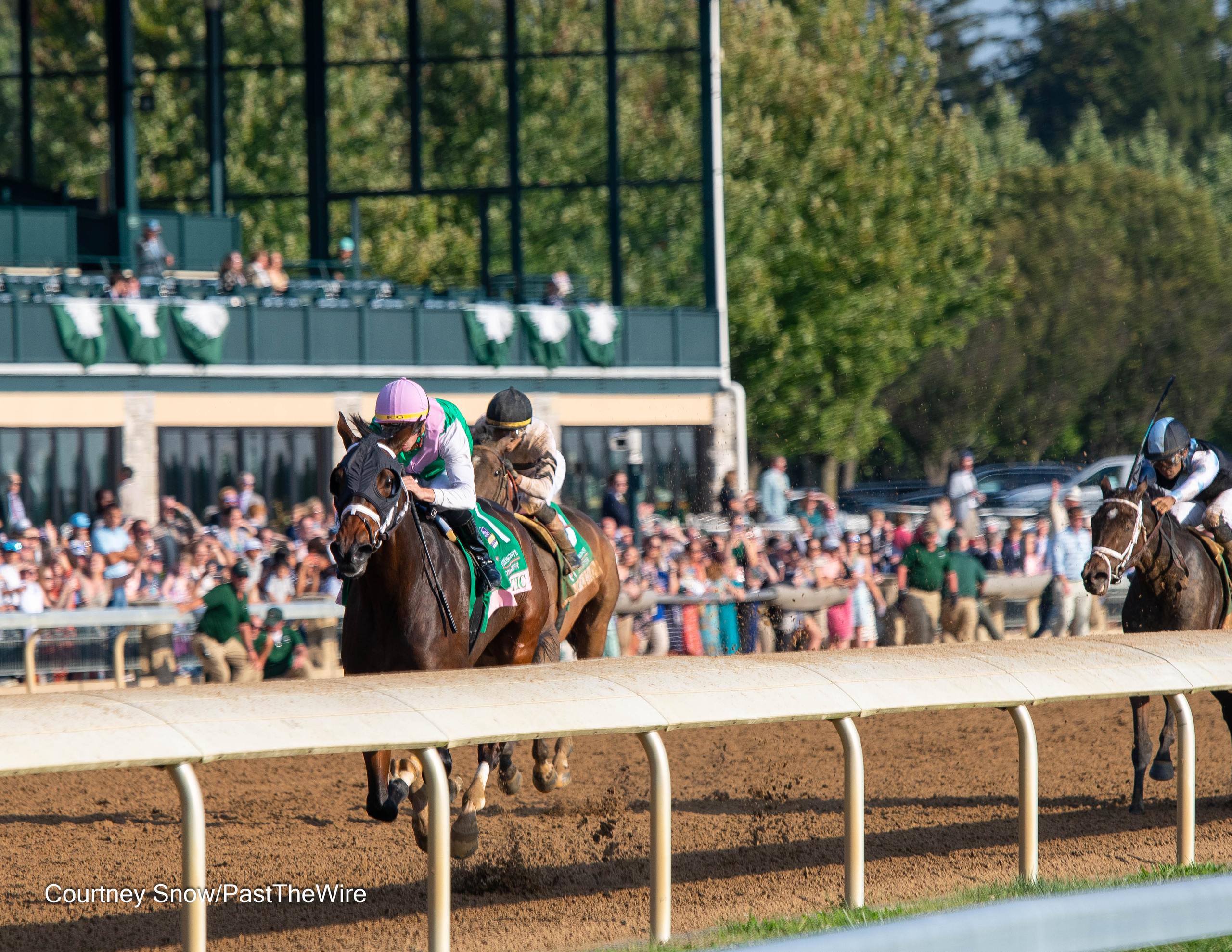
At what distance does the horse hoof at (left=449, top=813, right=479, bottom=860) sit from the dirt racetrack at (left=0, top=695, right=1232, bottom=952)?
0.41ft

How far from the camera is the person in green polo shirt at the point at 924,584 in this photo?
46.7ft

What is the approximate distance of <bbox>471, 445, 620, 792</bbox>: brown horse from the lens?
305 inches

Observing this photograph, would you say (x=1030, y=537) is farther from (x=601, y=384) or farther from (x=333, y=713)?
(x=333, y=713)

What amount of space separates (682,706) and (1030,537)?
1114 centimetres

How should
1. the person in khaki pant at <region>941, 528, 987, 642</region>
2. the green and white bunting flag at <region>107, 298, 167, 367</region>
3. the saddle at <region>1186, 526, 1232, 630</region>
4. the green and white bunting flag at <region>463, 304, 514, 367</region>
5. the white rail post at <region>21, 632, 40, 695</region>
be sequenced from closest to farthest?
the saddle at <region>1186, 526, 1232, 630</region>, the white rail post at <region>21, 632, 40, 695</region>, the person in khaki pant at <region>941, 528, 987, 642</region>, the green and white bunting flag at <region>107, 298, 167, 367</region>, the green and white bunting flag at <region>463, 304, 514, 367</region>

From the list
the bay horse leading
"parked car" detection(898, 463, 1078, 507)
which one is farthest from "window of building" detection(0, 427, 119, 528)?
the bay horse leading

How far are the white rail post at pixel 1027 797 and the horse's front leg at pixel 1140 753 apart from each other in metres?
2.35

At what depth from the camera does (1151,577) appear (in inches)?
333

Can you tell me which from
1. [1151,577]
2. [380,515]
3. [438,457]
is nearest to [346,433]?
[380,515]

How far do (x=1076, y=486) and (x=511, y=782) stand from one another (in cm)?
1602

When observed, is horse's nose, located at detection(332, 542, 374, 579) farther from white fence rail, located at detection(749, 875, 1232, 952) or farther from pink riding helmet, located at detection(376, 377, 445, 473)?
white fence rail, located at detection(749, 875, 1232, 952)

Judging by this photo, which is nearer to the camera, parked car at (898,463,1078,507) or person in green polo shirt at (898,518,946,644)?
person in green polo shirt at (898,518,946,644)

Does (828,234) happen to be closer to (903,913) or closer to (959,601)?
(959,601)

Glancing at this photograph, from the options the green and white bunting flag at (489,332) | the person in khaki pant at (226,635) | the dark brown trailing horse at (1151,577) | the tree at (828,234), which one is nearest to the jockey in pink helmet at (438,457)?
the dark brown trailing horse at (1151,577)
